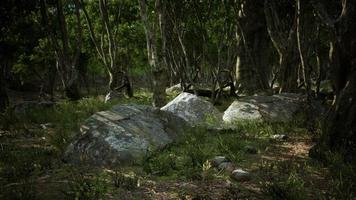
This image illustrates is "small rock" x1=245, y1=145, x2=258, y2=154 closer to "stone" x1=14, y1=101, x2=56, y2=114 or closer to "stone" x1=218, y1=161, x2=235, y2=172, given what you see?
"stone" x1=218, y1=161, x2=235, y2=172

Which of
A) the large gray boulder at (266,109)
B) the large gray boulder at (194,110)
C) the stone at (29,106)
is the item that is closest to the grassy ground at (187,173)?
the large gray boulder at (266,109)

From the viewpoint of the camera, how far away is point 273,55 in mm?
36406

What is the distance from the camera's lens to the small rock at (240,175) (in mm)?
6574

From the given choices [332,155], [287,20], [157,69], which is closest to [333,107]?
[332,155]

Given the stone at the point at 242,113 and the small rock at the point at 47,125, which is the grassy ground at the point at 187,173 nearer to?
the small rock at the point at 47,125

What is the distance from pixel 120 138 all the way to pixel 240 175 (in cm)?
257

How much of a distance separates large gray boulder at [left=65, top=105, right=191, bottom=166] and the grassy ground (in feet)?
0.90

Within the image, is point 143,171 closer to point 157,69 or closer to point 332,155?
point 332,155

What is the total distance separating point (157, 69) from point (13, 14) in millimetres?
5645

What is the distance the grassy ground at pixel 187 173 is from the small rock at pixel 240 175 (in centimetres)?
10

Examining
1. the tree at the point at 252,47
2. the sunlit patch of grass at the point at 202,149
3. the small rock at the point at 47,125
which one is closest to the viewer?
the sunlit patch of grass at the point at 202,149

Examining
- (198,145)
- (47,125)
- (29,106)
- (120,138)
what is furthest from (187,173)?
(29,106)

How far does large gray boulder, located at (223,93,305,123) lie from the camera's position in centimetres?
1121

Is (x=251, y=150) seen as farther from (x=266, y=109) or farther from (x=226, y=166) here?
(x=266, y=109)
